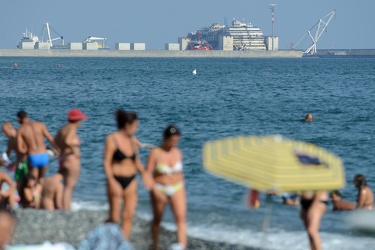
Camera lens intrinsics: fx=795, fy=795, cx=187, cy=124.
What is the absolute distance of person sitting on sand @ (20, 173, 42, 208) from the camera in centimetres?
1030

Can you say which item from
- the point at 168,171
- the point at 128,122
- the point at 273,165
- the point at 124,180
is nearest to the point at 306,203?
the point at 273,165

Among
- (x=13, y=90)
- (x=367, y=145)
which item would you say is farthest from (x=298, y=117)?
(x=13, y=90)

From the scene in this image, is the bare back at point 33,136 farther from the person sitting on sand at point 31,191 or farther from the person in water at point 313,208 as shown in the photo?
the person in water at point 313,208

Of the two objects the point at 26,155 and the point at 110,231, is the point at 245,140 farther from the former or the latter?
the point at 26,155

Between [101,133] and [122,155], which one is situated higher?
[122,155]

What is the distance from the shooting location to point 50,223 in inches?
363

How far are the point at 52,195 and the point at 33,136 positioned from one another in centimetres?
79

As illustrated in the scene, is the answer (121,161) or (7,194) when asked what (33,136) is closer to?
(7,194)

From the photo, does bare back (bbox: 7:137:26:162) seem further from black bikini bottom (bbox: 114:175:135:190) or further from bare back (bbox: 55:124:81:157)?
black bikini bottom (bbox: 114:175:135:190)

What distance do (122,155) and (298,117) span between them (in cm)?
2595

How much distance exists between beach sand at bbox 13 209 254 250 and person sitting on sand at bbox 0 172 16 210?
337 millimetres

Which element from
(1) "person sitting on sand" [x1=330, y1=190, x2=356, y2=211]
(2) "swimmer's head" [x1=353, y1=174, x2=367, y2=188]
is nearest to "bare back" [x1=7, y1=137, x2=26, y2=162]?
(2) "swimmer's head" [x1=353, y1=174, x2=367, y2=188]

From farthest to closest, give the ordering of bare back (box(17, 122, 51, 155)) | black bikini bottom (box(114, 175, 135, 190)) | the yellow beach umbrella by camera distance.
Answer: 1. bare back (box(17, 122, 51, 155))
2. black bikini bottom (box(114, 175, 135, 190))
3. the yellow beach umbrella

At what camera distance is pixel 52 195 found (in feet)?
32.8
